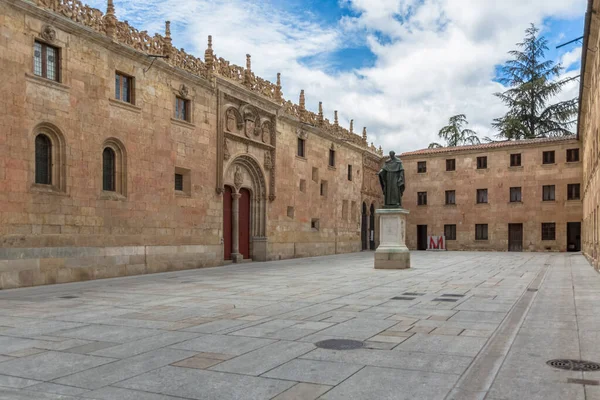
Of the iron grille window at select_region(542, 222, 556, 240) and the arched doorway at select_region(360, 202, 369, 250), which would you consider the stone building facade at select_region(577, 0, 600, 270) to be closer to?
the iron grille window at select_region(542, 222, 556, 240)

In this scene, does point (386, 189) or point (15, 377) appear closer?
point (15, 377)

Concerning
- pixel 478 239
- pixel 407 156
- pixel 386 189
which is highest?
pixel 407 156

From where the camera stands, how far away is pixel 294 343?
21.1 feet

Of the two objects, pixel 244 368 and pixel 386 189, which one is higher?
pixel 386 189

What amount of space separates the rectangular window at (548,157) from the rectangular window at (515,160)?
1655 millimetres

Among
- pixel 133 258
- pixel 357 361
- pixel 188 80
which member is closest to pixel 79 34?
pixel 188 80

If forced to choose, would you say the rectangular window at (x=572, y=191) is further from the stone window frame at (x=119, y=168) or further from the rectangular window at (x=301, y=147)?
the stone window frame at (x=119, y=168)

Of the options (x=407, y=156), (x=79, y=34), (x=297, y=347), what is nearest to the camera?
(x=297, y=347)

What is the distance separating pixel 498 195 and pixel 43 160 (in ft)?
111

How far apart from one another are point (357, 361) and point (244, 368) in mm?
1182

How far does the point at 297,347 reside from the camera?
622 centimetres

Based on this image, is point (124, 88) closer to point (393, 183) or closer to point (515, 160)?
point (393, 183)

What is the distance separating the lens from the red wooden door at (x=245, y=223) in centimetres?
2453

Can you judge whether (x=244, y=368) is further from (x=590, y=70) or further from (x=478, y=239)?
(x=478, y=239)
